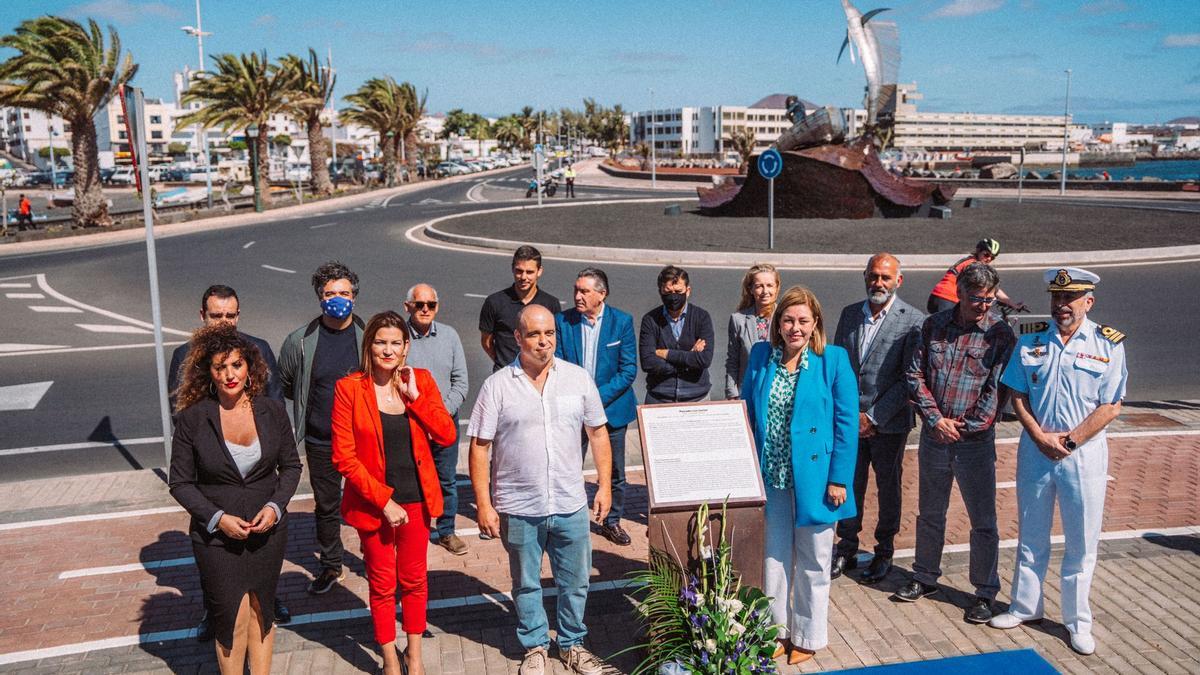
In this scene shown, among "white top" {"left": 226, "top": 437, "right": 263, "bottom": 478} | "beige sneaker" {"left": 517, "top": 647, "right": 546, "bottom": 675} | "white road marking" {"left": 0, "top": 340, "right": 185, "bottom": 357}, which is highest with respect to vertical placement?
"white top" {"left": 226, "top": 437, "right": 263, "bottom": 478}

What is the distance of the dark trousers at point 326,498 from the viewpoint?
18.5 feet

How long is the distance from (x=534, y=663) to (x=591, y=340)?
2293mm

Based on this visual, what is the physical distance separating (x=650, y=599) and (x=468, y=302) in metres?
12.2

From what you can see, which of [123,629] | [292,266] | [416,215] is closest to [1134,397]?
[123,629]

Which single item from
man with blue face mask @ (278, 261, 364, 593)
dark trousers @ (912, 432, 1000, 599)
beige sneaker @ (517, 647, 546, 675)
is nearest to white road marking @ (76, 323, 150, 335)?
man with blue face mask @ (278, 261, 364, 593)

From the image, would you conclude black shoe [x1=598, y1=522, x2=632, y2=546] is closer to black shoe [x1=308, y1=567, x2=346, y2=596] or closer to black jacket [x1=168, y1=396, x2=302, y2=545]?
black shoe [x1=308, y1=567, x2=346, y2=596]

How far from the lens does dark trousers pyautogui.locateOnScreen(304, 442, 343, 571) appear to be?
5.64 m

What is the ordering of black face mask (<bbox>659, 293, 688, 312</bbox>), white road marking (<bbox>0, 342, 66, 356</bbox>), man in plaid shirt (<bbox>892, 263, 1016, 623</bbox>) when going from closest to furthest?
man in plaid shirt (<bbox>892, 263, 1016, 623</bbox>) → black face mask (<bbox>659, 293, 688, 312</bbox>) → white road marking (<bbox>0, 342, 66, 356</bbox>)

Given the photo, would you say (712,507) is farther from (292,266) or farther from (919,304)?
(292,266)

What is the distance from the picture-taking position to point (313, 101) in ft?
144

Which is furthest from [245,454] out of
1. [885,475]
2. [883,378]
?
[885,475]

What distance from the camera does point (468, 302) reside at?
1631cm

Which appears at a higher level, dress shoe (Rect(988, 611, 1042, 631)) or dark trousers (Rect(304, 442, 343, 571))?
dark trousers (Rect(304, 442, 343, 571))

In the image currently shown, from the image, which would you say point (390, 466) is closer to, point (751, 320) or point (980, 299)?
point (751, 320)
